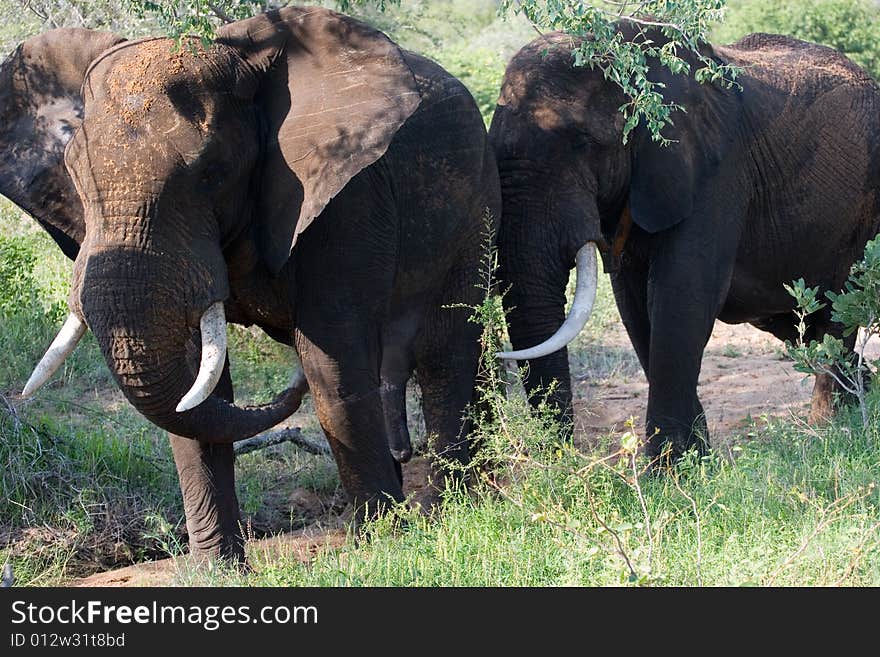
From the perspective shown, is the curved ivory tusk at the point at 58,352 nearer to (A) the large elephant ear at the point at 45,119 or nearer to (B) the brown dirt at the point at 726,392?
(A) the large elephant ear at the point at 45,119

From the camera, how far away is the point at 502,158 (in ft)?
19.5

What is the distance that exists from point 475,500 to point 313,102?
5.50 ft

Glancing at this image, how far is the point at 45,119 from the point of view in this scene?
5.20m

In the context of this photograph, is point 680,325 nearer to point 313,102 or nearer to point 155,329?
point 313,102

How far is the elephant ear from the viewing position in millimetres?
6121

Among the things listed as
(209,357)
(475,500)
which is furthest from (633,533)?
(209,357)

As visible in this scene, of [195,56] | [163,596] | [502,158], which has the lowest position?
[163,596]

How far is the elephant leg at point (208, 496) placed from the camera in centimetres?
530

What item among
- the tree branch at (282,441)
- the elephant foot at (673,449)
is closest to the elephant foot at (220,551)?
the tree branch at (282,441)

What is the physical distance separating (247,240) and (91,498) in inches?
65.1

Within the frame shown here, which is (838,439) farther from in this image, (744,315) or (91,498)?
(91,498)

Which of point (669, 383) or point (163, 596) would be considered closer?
point (163, 596)

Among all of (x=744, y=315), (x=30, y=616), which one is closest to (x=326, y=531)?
(x=30, y=616)

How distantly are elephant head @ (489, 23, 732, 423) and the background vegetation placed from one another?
23.1 inches
